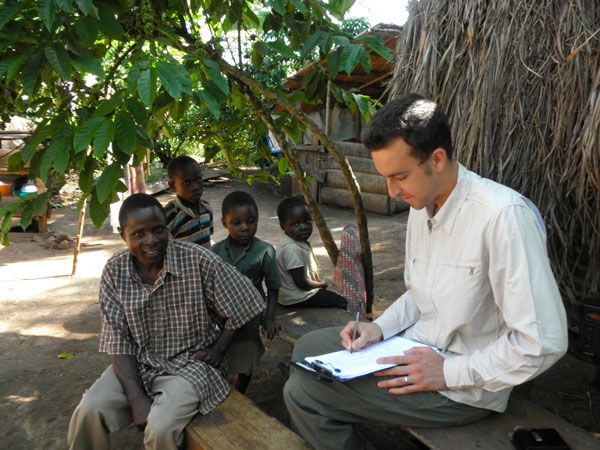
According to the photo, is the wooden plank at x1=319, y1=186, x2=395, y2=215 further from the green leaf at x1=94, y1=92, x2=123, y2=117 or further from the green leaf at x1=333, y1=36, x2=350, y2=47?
the green leaf at x1=94, y1=92, x2=123, y2=117

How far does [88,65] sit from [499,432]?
215cm

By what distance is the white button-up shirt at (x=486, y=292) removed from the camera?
1.50 m

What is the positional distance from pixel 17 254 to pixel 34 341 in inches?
123

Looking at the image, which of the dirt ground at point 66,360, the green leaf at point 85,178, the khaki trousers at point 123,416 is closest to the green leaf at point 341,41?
the green leaf at point 85,178

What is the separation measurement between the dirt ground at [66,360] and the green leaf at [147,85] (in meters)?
2.01

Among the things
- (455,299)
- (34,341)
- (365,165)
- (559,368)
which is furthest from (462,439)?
(365,165)

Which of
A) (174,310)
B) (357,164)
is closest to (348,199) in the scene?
(357,164)

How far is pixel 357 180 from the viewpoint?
970 centimetres

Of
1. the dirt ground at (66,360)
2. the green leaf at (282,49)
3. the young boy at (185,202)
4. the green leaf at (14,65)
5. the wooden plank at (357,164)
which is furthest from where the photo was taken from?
the wooden plank at (357,164)

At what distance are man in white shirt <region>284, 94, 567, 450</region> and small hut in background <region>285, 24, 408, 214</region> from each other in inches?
257

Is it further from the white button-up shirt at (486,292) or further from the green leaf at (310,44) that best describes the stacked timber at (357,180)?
the white button-up shirt at (486,292)

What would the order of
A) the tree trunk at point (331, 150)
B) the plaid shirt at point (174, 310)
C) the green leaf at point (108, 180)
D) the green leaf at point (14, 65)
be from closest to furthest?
the green leaf at point (14, 65), the green leaf at point (108, 180), the plaid shirt at point (174, 310), the tree trunk at point (331, 150)

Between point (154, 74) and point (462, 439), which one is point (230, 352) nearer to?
point (462, 439)

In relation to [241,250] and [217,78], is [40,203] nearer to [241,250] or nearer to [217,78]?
[217,78]
